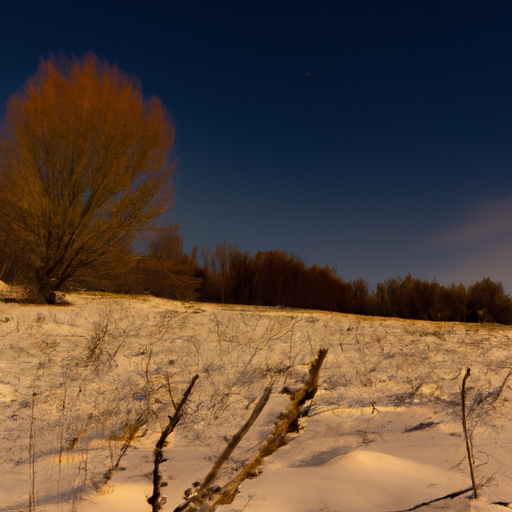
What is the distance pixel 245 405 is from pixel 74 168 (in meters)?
7.94

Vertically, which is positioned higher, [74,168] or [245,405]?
[74,168]

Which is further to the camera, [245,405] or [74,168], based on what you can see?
[74,168]

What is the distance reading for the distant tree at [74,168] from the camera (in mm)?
9828

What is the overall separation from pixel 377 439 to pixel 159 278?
20.3 m

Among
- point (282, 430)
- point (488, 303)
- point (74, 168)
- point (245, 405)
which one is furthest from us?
point (488, 303)

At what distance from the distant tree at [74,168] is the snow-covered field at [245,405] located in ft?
7.80

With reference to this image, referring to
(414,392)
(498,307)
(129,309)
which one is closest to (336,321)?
(414,392)

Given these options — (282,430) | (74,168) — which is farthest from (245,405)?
(74,168)

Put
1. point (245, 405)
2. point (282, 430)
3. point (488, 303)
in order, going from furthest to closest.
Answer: point (488, 303)
point (245, 405)
point (282, 430)

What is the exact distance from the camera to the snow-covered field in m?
2.55

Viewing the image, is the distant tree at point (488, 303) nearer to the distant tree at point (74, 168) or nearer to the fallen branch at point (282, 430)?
the distant tree at point (74, 168)

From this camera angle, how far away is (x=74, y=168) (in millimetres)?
10062

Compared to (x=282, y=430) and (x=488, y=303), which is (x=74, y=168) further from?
(x=488, y=303)

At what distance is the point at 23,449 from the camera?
362cm
